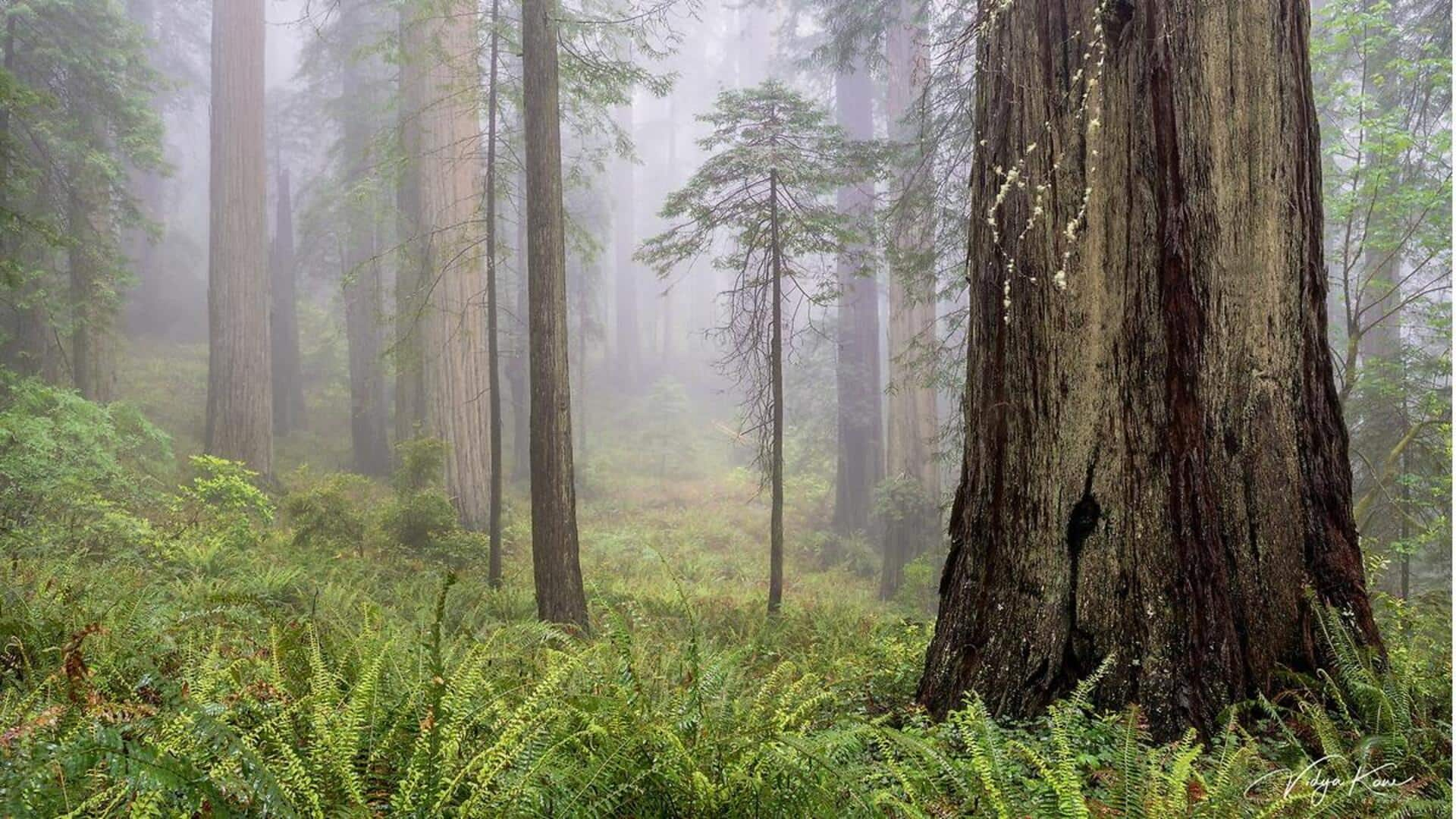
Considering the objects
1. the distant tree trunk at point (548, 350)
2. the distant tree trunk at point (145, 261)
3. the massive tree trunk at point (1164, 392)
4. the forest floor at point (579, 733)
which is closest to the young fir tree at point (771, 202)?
the distant tree trunk at point (548, 350)

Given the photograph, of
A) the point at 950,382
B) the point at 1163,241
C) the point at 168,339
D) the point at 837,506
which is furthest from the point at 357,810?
the point at 168,339

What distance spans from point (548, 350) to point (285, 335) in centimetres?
1773

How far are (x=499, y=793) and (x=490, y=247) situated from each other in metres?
8.23

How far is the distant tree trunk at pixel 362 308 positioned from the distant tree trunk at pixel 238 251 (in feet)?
7.84

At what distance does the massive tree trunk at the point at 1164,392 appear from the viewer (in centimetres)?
293

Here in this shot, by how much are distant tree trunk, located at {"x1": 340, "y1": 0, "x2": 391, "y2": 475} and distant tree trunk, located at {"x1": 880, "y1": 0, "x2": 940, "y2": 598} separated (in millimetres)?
10486

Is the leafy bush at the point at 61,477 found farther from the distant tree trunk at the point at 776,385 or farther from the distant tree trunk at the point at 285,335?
the distant tree trunk at the point at 285,335

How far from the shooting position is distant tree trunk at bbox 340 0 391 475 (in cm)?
1819

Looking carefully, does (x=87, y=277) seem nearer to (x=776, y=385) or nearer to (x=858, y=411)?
(x=776, y=385)

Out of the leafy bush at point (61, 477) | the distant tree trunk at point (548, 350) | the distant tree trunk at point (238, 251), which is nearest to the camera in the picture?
the distant tree trunk at point (548, 350)

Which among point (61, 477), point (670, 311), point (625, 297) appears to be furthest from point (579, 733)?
point (670, 311)

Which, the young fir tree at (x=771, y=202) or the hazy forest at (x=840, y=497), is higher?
the young fir tree at (x=771, y=202)

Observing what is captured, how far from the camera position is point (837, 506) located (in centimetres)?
1747

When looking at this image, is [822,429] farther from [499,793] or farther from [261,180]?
[499,793]
